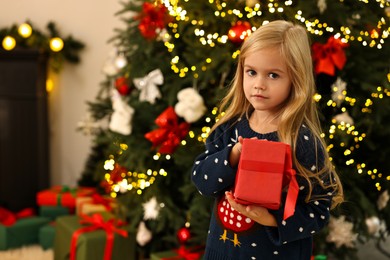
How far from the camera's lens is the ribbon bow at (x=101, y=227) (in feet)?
8.00

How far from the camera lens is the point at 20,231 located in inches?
118

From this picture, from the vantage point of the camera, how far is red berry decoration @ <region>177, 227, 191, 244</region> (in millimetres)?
2254

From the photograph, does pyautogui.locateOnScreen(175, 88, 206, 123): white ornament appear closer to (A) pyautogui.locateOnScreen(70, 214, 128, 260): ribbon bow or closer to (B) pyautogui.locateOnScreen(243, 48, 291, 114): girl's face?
(A) pyautogui.locateOnScreen(70, 214, 128, 260): ribbon bow

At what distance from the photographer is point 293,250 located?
124cm

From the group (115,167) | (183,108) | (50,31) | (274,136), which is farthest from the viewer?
(50,31)

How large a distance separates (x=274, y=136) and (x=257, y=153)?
145 mm

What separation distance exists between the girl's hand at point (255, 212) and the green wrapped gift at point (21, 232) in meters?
2.18

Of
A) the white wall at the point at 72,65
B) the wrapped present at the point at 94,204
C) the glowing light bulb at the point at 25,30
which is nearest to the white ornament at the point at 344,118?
the wrapped present at the point at 94,204

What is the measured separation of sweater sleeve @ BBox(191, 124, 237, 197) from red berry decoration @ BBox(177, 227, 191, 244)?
1.00 meters

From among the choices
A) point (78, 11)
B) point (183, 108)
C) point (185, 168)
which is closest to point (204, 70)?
point (183, 108)

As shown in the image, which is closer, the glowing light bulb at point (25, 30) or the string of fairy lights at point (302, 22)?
the string of fairy lights at point (302, 22)

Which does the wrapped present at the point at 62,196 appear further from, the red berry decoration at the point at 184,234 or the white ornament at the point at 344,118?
the white ornament at the point at 344,118

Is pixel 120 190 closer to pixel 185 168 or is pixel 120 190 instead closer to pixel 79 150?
pixel 185 168

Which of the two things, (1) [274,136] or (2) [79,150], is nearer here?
(1) [274,136]
